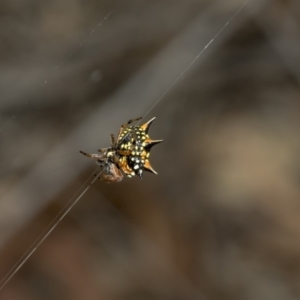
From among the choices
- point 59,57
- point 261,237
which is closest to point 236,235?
point 261,237

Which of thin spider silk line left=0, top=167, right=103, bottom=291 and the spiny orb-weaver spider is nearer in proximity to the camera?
the spiny orb-weaver spider

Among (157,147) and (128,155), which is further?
(157,147)

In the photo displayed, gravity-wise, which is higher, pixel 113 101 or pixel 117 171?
pixel 113 101

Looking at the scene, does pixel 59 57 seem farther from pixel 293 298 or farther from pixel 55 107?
pixel 293 298

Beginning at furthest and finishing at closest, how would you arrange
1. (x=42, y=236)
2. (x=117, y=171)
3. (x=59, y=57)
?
(x=59, y=57)
(x=42, y=236)
(x=117, y=171)

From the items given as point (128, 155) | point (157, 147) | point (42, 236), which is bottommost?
point (42, 236)
